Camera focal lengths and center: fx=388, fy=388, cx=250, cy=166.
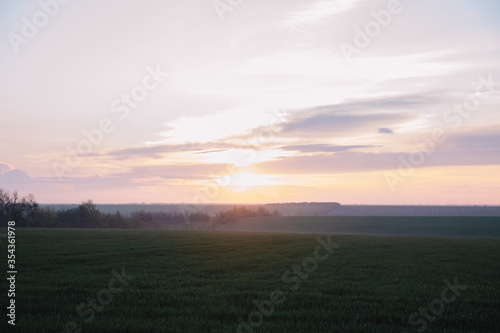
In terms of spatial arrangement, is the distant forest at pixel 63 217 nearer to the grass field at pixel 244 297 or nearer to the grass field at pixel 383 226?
the grass field at pixel 383 226

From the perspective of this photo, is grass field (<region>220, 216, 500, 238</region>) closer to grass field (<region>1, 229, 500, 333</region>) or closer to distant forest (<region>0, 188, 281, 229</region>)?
distant forest (<region>0, 188, 281, 229</region>)

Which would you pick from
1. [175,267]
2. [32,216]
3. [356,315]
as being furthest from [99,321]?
[32,216]

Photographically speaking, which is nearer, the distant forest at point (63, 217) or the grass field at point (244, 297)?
the grass field at point (244, 297)

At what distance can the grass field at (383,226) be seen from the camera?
89.1 metres

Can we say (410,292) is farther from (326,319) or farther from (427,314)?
(326,319)

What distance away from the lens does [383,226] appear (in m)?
105

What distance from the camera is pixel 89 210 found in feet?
326

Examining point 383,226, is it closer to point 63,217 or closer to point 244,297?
point 63,217

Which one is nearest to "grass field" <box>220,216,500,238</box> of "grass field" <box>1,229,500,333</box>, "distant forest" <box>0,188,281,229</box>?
"distant forest" <box>0,188,281,229</box>

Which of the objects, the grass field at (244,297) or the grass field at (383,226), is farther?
the grass field at (383,226)

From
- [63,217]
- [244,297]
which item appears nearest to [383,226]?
[63,217]

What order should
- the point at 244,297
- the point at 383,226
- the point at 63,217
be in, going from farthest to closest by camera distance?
the point at 383,226, the point at 63,217, the point at 244,297

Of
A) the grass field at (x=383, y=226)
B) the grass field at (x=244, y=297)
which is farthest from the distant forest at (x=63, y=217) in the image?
the grass field at (x=244, y=297)

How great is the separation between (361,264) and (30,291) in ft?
57.2
